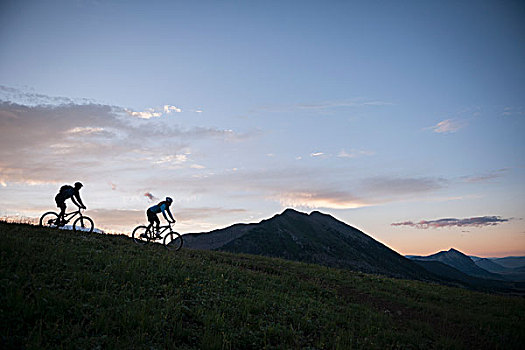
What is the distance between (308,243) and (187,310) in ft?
424

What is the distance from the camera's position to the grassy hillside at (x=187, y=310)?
26.0 ft

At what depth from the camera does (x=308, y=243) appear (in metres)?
134

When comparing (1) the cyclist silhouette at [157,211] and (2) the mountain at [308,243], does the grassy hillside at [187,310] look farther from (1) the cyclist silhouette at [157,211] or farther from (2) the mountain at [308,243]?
(2) the mountain at [308,243]

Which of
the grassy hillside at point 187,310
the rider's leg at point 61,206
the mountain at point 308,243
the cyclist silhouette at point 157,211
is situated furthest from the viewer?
the mountain at point 308,243

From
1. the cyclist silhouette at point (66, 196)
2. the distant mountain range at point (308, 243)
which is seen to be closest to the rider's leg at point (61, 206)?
the cyclist silhouette at point (66, 196)

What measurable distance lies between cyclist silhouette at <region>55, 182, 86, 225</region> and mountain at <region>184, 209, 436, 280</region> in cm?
9736

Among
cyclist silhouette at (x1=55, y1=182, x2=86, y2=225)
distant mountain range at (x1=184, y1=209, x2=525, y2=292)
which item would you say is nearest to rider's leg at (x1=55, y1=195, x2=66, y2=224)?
cyclist silhouette at (x1=55, y1=182, x2=86, y2=225)

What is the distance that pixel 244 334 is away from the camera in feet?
30.9

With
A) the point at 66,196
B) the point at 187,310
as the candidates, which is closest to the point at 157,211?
the point at 66,196

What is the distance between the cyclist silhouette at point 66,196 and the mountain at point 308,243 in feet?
319

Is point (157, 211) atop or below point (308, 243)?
atop

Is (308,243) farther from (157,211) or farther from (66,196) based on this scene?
(66,196)

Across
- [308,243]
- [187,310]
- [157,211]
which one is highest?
[157,211]

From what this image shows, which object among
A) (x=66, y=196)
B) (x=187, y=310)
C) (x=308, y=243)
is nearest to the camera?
(x=187, y=310)
